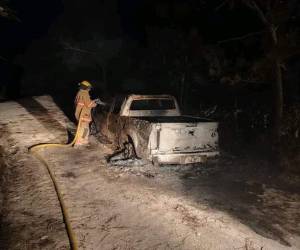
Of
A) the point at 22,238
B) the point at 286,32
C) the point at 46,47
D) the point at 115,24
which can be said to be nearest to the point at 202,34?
the point at 286,32

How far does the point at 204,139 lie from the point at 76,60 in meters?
21.3

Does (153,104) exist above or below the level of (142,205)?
above

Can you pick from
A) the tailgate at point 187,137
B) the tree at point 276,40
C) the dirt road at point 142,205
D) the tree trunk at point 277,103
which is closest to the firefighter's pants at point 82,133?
the dirt road at point 142,205

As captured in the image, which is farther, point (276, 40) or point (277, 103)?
point (277, 103)

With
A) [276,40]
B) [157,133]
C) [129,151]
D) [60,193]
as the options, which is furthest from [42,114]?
[276,40]

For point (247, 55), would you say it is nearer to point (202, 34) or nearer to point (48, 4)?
point (202, 34)

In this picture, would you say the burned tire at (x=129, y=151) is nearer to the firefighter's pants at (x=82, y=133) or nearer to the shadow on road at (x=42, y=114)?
the firefighter's pants at (x=82, y=133)

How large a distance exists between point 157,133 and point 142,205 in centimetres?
200

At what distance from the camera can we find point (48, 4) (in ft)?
131

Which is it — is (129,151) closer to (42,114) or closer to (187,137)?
(187,137)

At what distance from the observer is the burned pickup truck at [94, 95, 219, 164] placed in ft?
26.8

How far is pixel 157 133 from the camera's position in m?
8.11

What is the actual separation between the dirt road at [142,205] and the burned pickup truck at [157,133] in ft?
1.64

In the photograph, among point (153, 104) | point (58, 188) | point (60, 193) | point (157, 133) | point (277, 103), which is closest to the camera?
point (60, 193)
